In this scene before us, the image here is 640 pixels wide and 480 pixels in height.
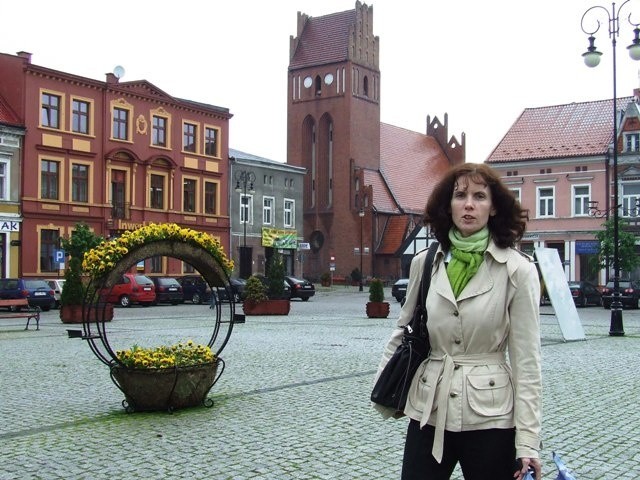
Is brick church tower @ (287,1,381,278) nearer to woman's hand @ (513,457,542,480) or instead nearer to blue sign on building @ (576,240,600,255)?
blue sign on building @ (576,240,600,255)

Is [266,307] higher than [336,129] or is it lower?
lower

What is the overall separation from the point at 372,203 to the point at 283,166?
11639 millimetres

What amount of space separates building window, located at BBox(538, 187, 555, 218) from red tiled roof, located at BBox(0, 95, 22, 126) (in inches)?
1229

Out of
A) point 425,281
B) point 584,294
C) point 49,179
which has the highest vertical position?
point 49,179

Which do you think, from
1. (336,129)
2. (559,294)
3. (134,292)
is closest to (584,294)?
(134,292)

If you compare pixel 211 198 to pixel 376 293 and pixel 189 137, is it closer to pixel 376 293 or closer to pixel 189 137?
pixel 189 137

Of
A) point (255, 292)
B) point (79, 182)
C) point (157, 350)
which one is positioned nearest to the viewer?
point (157, 350)

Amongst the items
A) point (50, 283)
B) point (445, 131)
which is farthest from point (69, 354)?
point (445, 131)

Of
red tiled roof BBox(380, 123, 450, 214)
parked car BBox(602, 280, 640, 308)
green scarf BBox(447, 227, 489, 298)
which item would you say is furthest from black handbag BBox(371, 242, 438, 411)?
red tiled roof BBox(380, 123, 450, 214)

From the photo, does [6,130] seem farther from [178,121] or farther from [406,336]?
[406,336]

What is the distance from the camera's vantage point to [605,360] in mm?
14430

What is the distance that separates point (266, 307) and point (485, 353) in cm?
2542

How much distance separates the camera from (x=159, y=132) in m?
49.1

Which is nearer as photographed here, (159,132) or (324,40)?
(159,132)
